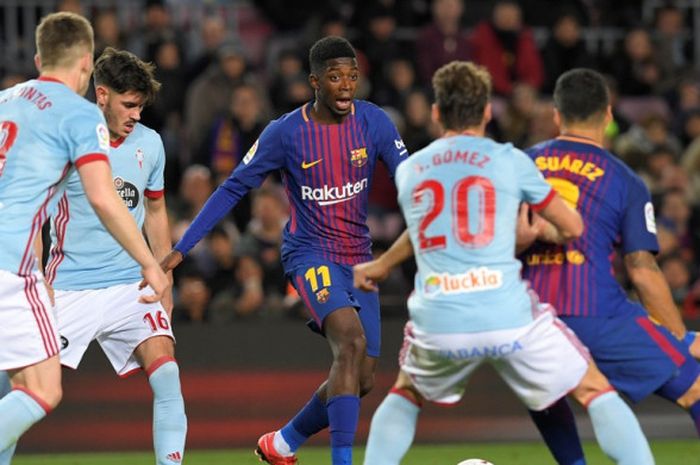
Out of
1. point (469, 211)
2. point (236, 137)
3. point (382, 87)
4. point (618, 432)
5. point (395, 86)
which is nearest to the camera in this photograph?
point (469, 211)

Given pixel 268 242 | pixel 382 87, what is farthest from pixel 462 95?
pixel 382 87

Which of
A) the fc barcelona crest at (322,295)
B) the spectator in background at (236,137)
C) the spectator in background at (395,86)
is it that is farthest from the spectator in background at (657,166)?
the fc barcelona crest at (322,295)

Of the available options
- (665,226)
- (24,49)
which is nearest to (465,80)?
(665,226)

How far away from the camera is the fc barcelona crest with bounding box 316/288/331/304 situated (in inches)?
301

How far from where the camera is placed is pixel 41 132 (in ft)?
20.8

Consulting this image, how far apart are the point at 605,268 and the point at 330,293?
1.74 m

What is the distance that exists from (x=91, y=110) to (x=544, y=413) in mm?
2563

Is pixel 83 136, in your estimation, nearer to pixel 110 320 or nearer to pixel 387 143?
pixel 110 320

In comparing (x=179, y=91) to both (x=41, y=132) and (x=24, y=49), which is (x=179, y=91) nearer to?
(x=24, y=49)

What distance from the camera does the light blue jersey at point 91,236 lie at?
757cm

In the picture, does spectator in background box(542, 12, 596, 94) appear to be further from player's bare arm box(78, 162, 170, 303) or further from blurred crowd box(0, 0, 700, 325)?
player's bare arm box(78, 162, 170, 303)

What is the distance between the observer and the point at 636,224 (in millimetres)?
6461

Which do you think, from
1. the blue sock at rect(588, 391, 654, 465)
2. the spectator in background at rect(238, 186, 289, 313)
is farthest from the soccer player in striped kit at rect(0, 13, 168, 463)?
the spectator in background at rect(238, 186, 289, 313)

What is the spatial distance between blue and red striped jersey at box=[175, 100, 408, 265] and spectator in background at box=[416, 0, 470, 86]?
22.2ft
